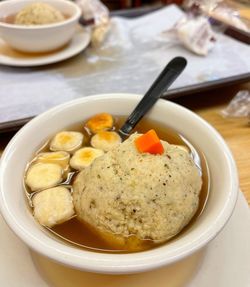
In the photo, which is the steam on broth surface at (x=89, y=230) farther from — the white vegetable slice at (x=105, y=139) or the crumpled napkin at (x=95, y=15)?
the crumpled napkin at (x=95, y=15)

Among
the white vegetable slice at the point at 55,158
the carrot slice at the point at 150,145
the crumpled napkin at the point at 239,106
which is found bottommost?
the white vegetable slice at the point at 55,158

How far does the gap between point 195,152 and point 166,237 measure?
233mm

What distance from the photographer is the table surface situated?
92 centimetres

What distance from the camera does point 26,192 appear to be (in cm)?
71

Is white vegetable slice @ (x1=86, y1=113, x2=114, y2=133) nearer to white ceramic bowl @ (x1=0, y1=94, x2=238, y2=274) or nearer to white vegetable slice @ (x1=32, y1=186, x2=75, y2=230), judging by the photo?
→ white ceramic bowl @ (x1=0, y1=94, x2=238, y2=274)

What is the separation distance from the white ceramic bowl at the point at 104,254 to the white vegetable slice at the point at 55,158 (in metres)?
0.02

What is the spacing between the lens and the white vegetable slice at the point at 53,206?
0.66 meters

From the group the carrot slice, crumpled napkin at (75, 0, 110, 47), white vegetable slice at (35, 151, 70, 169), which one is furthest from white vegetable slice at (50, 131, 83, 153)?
crumpled napkin at (75, 0, 110, 47)

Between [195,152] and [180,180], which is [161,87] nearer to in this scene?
[195,152]

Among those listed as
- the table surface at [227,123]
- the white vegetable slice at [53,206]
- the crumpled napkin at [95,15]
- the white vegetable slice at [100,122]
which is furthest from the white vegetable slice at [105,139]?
the crumpled napkin at [95,15]

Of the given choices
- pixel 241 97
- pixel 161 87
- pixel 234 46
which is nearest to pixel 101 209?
pixel 161 87

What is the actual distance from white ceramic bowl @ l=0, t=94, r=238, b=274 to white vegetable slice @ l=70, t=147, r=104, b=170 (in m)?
0.08

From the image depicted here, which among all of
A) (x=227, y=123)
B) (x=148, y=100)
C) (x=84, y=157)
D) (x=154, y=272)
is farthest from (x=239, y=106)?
(x=154, y=272)

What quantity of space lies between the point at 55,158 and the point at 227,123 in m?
0.54
